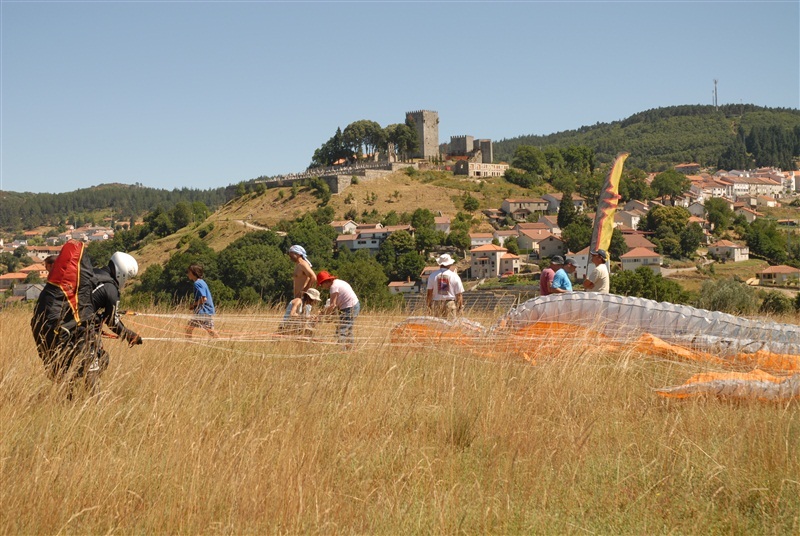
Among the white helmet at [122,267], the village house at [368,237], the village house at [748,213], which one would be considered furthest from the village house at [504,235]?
the white helmet at [122,267]

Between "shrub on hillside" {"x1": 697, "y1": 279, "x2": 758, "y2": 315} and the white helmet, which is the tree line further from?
the white helmet

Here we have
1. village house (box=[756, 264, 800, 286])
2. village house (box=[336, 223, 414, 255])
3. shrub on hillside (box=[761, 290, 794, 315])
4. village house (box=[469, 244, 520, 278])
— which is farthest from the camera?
village house (box=[336, 223, 414, 255])

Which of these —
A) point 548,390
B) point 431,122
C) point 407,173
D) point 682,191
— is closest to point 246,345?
point 548,390

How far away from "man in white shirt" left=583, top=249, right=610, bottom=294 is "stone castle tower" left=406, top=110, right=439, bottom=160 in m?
97.3

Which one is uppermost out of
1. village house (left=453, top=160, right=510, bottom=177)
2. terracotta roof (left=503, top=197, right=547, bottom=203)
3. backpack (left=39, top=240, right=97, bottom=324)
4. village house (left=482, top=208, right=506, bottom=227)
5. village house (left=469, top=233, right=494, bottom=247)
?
village house (left=453, top=160, right=510, bottom=177)

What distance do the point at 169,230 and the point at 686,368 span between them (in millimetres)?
94007

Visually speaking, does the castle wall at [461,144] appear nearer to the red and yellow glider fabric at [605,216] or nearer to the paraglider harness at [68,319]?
the red and yellow glider fabric at [605,216]

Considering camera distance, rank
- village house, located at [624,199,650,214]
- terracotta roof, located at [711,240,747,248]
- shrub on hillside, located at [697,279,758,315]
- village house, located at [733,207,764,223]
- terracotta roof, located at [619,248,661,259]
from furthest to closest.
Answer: village house, located at [733,207,764,223] → village house, located at [624,199,650,214] → terracotta roof, located at [711,240,747,248] → terracotta roof, located at [619,248,661,259] → shrub on hillside, located at [697,279,758,315]

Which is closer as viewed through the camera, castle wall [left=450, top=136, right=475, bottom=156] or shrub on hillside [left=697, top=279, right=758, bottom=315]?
shrub on hillside [left=697, top=279, right=758, bottom=315]

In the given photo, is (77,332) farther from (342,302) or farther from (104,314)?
(342,302)

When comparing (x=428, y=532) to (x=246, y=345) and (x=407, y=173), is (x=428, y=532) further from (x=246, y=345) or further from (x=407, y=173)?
(x=407, y=173)

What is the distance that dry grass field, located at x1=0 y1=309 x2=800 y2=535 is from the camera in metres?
2.94

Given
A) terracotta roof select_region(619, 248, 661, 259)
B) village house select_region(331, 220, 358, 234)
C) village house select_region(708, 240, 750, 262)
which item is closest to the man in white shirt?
terracotta roof select_region(619, 248, 661, 259)

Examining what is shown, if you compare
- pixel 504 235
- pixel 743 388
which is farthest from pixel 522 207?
pixel 743 388
